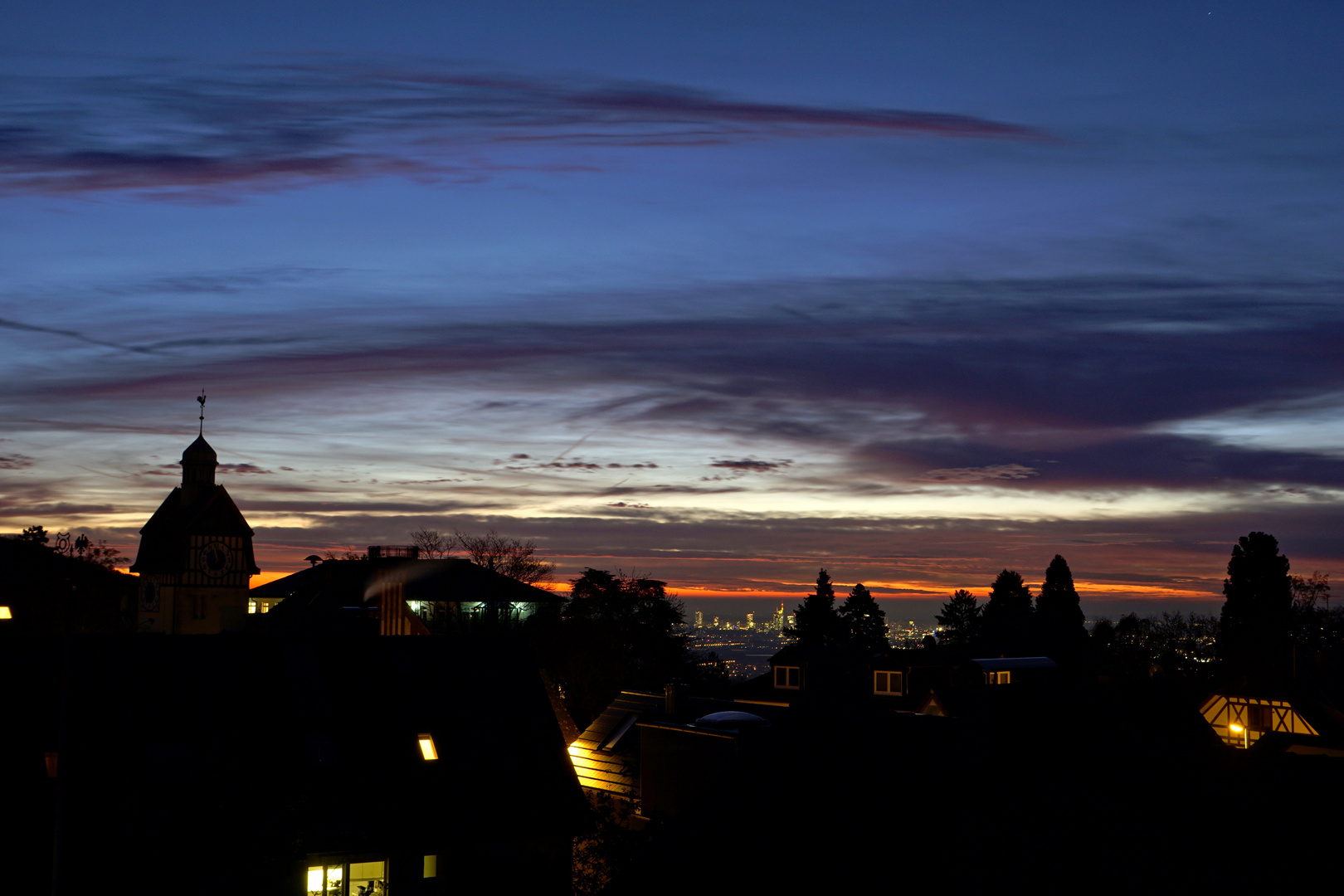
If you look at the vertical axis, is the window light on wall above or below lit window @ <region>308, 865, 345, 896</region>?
above

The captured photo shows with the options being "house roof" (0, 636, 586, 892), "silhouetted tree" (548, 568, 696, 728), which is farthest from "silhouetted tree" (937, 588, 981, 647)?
"house roof" (0, 636, 586, 892)

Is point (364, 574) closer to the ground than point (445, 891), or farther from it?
farther from it

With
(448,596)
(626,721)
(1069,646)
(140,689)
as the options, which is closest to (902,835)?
(140,689)

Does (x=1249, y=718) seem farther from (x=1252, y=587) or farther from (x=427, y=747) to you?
(x=427, y=747)

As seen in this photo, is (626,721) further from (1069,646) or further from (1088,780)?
(1069,646)

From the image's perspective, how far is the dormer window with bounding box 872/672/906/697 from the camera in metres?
91.2

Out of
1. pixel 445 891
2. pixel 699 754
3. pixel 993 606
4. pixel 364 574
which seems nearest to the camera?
A: pixel 445 891

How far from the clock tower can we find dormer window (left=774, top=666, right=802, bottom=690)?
1802 inches

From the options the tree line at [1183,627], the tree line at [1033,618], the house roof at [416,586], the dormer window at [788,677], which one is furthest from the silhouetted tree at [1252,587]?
the house roof at [416,586]

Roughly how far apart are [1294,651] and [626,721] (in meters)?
37.8

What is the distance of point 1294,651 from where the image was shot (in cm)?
6431

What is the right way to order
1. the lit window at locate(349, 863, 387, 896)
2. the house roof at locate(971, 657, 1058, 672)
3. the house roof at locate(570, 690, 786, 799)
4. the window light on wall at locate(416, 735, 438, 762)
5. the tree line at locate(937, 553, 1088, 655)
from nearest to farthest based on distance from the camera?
the lit window at locate(349, 863, 387, 896), the window light on wall at locate(416, 735, 438, 762), the house roof at locate(570, 690, 786, 799), the house roof at locate(971, 657, 1058, 672), the tree line at locate(937, 553, 1088, 655)

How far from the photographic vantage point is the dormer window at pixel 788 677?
316 ft

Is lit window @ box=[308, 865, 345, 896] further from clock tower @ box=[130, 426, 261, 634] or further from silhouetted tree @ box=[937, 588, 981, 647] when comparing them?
silhouetted tree @ box=[937, 588, 981, 647]
